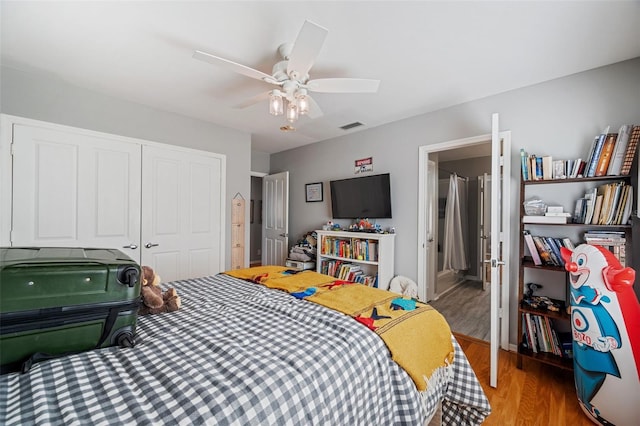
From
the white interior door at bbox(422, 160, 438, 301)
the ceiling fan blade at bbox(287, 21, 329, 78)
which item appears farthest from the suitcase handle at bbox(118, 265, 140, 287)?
the white interior door at bbox(422, 160, 438, 301)

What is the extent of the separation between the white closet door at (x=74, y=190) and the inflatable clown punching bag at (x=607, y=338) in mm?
3767

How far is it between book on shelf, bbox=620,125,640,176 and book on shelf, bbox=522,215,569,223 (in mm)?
436

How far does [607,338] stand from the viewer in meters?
1.54

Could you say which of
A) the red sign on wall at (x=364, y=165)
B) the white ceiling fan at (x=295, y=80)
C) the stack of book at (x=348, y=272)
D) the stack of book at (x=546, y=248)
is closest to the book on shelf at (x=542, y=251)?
the stack of book at (x=546, y=248)

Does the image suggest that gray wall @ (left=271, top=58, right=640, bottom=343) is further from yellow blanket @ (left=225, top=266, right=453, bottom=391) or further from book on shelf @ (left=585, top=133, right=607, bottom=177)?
yellow blanket @ (left=225, top=266, right=453, bottom=391)

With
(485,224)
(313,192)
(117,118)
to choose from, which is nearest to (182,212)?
(117,118)

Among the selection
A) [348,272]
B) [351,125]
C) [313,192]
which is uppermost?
[351,125]

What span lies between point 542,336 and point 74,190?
168 inches

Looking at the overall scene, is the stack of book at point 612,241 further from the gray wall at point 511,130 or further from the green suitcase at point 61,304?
the green suitcase at point 61,304

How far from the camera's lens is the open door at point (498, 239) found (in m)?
1.94

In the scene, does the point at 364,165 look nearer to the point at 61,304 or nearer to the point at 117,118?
the point at 117,118

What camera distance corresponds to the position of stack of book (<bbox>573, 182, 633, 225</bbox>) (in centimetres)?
183

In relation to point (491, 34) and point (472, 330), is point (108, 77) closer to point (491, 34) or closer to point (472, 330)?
point (491, 34)

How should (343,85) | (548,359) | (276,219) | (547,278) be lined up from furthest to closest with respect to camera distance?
(276,219) → (547,278) → (548,359) → (343,85)
